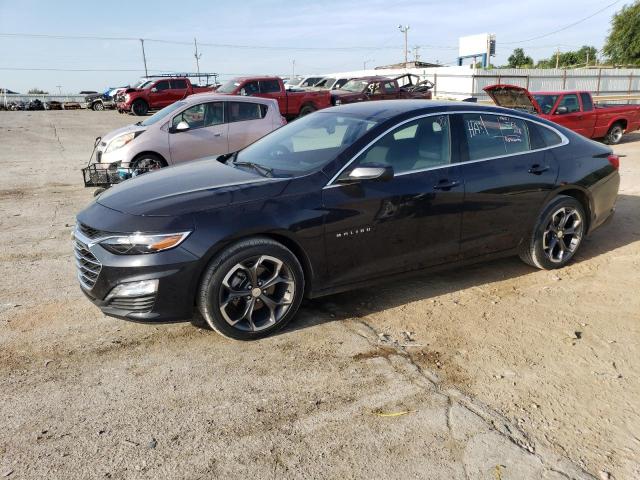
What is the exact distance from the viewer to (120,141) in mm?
9000

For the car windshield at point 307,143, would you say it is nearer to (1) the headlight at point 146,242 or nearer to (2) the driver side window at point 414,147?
(2) the driver side window at point 414,147

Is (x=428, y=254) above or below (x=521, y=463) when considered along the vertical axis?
above

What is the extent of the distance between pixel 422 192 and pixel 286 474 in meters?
2.43

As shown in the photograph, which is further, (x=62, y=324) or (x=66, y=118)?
(x=66, y=118)

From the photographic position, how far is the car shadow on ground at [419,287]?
4.23m

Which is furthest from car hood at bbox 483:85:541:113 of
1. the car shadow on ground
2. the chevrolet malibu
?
the car shadow on ground

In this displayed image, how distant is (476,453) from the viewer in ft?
8.63

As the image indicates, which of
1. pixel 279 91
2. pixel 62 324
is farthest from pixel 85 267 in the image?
pixel 279 91

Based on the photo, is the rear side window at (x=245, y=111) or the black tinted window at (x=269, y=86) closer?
the rear side window at (x=245, y=111)

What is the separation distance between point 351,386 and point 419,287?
175cm

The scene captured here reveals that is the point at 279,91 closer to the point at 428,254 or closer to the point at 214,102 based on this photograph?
the point at 214,102

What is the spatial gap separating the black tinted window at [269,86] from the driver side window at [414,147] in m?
15.8

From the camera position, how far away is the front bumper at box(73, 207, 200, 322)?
3424mm

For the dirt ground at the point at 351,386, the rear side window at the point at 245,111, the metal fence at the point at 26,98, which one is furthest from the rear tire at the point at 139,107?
the dirt ground at the point at 351,386
